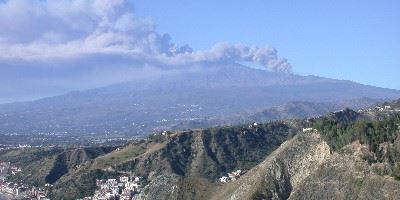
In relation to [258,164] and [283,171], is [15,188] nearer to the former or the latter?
[258,164]

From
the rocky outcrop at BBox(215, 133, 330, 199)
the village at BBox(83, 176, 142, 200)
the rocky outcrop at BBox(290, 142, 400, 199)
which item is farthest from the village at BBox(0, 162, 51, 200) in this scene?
the rocky outcrop at BBox(290, 142, 400, 199)

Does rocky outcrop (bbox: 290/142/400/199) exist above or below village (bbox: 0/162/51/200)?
above

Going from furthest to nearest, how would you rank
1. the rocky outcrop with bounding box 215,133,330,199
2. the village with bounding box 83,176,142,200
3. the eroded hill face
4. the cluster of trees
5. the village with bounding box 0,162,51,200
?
the village with bounding box 0,162,51,200, the village with bounding box 83,176,142,200, the rocky outcrop with bounding box 215,133,330,199, the cluster of trees, the eroded hill face

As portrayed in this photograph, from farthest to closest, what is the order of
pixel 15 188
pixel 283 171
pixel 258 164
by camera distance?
pixel 15 188, pixel 258 164, pixel 283 171

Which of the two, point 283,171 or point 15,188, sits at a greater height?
point 283,171

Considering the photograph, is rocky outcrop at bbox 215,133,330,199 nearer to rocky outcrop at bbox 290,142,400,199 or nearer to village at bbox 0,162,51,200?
rocky outcrop at bbox 290,142,400,199

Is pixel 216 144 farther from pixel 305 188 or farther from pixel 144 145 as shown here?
pixel 305 188

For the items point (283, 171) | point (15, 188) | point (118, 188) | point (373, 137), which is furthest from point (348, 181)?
point (15, 188)
